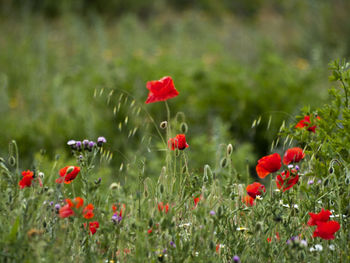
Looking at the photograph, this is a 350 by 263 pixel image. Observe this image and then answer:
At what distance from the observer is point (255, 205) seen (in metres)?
1.80

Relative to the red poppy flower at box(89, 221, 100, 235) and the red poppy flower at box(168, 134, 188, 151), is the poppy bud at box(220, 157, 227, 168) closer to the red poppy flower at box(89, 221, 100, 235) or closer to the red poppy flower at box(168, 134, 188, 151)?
the red poppy flower at box(168, 134, 188, 151)

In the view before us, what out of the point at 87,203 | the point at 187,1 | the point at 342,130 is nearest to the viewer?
the point at 87,203

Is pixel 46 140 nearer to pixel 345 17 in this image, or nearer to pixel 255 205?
pixel 255 205

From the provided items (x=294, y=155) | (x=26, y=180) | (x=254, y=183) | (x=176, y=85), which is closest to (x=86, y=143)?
(x=26, y=180)

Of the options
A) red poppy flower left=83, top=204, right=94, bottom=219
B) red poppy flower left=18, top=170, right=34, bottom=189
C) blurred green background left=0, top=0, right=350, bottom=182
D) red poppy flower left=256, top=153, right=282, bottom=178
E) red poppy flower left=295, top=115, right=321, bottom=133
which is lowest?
red poppy flower left=83, top=204, right=94, bottom=219

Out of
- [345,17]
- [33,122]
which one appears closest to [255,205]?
[33,122]

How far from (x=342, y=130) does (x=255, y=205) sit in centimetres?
44

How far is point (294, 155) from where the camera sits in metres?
1.71

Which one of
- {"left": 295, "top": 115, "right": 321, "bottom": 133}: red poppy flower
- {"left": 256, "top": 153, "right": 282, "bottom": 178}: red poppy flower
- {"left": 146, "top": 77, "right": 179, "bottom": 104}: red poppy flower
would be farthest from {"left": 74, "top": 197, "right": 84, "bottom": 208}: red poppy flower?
{"left": 295, "top": 115, "right": 321, "bottom": 133}: red poppy flower

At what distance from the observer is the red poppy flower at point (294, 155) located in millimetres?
1711

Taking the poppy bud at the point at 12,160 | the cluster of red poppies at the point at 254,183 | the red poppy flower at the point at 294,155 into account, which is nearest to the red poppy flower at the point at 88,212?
the cluster of red poppies at the point at 254,183

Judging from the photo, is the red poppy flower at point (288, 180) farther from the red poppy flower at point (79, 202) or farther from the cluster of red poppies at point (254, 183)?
the red poppy flower at point (79, 202)

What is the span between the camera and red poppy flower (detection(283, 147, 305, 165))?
1711 millimetres

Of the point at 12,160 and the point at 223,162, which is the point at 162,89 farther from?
the point at 12,160
